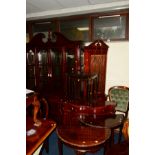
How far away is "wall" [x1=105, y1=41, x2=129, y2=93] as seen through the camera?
11.5 feet

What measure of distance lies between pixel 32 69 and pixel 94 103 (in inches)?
73.5

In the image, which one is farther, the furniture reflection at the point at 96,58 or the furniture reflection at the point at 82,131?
the furniture reflection at the point at 96,58

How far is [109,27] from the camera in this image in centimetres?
368

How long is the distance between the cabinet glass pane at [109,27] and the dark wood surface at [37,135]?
2.47 meters

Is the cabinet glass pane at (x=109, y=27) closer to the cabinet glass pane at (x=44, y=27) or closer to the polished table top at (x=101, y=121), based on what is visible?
the cabinet glass pane at (x=44, y=27)

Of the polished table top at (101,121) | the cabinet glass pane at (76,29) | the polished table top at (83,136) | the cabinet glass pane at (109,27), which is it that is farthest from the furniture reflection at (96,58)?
the polished table top at (83,136)

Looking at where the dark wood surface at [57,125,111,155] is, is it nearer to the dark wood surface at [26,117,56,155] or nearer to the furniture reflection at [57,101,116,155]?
the furniture reflection at [57,101,116,155]

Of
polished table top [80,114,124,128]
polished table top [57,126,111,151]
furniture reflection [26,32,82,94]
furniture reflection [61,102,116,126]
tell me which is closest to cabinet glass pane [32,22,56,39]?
furniture reflection [26,32,82,94]

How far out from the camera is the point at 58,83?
365cm

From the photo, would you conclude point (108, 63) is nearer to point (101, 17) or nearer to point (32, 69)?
point (101, 17)

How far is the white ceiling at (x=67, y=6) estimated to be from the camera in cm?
337

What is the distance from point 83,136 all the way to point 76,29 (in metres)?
2.63

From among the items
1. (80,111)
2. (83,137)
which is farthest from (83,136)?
(80,111)

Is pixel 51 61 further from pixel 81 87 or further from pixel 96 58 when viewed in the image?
pixel 81 87
